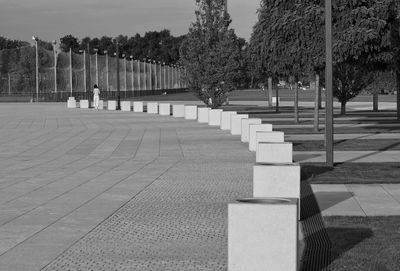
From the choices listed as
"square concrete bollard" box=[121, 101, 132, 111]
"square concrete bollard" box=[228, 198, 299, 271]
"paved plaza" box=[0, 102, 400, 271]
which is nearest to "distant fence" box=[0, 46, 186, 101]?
"square concrete bollard" box=[121, 101, 132, 111]

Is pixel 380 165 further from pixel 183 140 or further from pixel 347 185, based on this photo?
pixel 183 140

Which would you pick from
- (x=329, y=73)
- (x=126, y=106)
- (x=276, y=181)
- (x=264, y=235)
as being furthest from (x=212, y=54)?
(x=264, y=235)

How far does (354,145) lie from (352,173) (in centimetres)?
689

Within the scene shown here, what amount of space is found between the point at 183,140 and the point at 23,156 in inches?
238

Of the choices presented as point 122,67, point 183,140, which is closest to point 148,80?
point 122,67

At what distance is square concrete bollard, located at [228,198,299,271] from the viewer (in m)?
6.25

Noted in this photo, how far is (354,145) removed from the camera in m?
21.8

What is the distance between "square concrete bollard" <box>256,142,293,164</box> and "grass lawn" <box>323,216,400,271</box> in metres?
2.55

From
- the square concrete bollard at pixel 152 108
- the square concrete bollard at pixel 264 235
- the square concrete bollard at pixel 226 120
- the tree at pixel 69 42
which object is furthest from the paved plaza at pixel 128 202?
the tree at pixel 69 42

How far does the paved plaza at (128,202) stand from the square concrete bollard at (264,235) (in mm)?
978

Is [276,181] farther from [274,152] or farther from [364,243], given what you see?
[274,152]

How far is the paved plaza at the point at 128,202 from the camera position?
25.8 feet

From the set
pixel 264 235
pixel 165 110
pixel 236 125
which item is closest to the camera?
pixel 264 235

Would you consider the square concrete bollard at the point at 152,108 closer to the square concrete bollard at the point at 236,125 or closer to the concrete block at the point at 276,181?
the square concrete bollard at the point at 236,125
